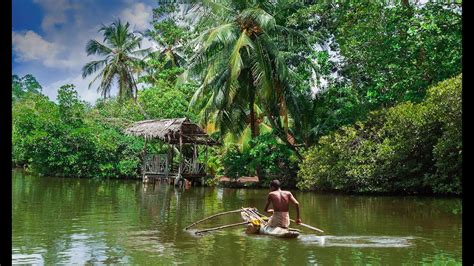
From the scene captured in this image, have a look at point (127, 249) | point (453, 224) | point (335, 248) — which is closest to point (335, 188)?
point (453, 224)

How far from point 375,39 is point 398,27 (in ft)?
4.30

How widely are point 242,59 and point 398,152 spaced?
21.3 ft

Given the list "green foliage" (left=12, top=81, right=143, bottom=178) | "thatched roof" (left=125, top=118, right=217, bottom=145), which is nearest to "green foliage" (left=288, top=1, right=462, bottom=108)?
"thatched roof" (left=125, top=118, right=217, bottom=145)

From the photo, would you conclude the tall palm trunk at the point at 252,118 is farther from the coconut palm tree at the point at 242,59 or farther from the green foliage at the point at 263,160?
the green foliage at the point at 263,160

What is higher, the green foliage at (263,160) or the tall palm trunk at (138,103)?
the tall palm trunk at (138,103)

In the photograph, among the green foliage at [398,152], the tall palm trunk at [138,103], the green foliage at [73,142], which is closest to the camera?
the green foliage at [398,152]

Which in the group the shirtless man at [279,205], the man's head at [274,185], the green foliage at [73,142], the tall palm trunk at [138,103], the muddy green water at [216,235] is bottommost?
the muddy green water at [216,235]

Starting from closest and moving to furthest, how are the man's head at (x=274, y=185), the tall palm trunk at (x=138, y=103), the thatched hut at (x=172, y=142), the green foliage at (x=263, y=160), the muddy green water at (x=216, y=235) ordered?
the muddy green water at (x=216, y=235)
the man's head at (x=274, y=185)
the green foliage at (x=263, y=160)
the thatched hut at (x=172, y=142)
the tall palm trunk at (x=138, y=103)

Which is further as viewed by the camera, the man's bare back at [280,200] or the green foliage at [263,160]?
the green foliage at [263,160]

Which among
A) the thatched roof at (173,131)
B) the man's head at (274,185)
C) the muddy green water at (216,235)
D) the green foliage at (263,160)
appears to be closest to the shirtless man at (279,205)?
the man's head at (274,185)

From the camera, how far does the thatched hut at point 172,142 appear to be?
20359 millimetres

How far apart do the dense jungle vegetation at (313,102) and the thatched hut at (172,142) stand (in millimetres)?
824

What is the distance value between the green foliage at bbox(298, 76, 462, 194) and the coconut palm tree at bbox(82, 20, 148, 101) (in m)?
13.7

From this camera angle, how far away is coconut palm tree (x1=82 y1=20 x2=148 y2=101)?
28125 mm
